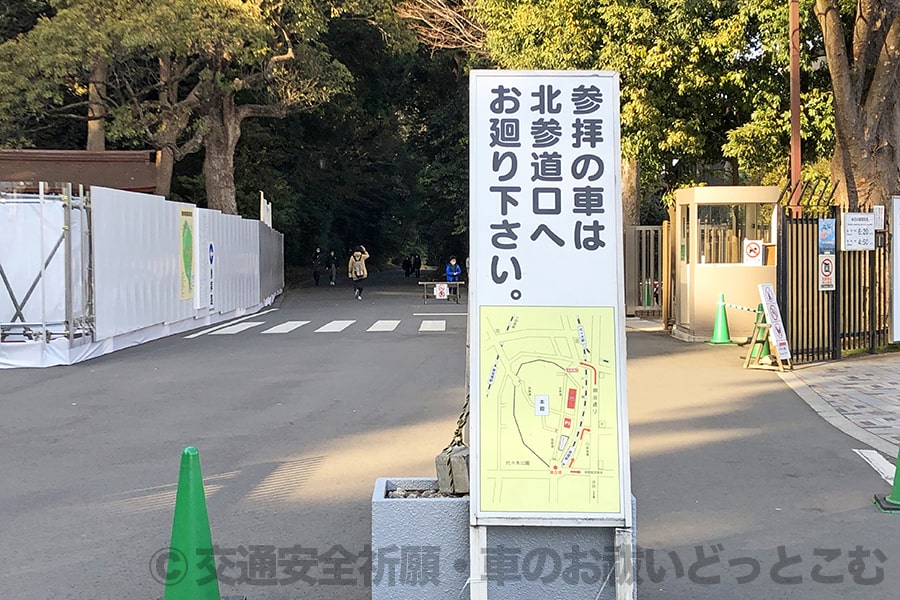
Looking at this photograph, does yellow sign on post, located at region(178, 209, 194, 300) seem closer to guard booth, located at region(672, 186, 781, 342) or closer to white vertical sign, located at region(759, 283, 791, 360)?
guard booth, located at region(672, 186, 781, 342)

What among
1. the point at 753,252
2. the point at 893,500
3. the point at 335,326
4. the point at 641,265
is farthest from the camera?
the point at 641,265

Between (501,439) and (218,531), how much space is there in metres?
2.64

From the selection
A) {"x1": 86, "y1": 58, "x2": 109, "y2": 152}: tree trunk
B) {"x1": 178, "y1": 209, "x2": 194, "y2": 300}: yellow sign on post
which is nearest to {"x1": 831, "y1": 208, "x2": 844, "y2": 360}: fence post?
{"x1": 178, "y1": 209, "x2": 194, "y2": 300}: yellow sign on post

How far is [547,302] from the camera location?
439 centimetres

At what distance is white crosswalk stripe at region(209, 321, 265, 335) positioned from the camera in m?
19.7

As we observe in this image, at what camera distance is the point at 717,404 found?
10797mm

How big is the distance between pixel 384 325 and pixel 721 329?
7.38 meters

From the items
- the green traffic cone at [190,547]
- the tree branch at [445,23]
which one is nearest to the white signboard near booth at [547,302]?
the green traffic cone at [190,547]

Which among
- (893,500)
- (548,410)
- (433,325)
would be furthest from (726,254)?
(548,410)

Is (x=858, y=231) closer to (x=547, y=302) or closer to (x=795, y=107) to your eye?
(x=795, y=107)

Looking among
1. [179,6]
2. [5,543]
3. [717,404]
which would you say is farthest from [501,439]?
[179,6]

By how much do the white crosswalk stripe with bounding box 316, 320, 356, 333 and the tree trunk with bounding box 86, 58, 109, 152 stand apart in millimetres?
11038

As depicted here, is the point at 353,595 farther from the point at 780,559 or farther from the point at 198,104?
the point at 198,104

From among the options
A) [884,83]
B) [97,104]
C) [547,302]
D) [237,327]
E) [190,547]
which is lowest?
[190,547]
